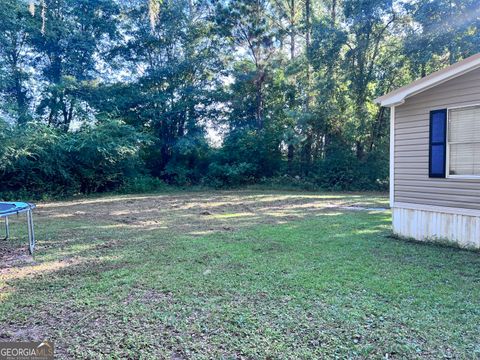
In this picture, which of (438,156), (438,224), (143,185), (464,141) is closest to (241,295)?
(438,224)

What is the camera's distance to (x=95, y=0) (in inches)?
613

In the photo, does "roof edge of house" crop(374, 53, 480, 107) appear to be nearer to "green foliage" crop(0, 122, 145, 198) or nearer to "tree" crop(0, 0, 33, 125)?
"green foliage" crop(0, 122, 145, 198)

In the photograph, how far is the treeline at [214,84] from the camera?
1293cm

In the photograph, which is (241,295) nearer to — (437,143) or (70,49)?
(437,143)

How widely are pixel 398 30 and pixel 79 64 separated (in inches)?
576

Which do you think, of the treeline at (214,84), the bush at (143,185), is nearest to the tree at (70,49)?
the treeline at (214,84)

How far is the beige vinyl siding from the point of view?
15.2 feet

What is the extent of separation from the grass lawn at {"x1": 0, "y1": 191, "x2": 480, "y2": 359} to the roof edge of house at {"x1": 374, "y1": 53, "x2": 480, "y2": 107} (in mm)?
2317

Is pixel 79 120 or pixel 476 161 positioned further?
pixel 79 120

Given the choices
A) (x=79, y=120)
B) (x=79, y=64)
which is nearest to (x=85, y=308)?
(x=79, y=120)

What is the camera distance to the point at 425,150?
5156mm

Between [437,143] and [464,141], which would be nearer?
[464,141]

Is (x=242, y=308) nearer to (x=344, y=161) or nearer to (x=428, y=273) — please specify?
(x=428, y=273)
